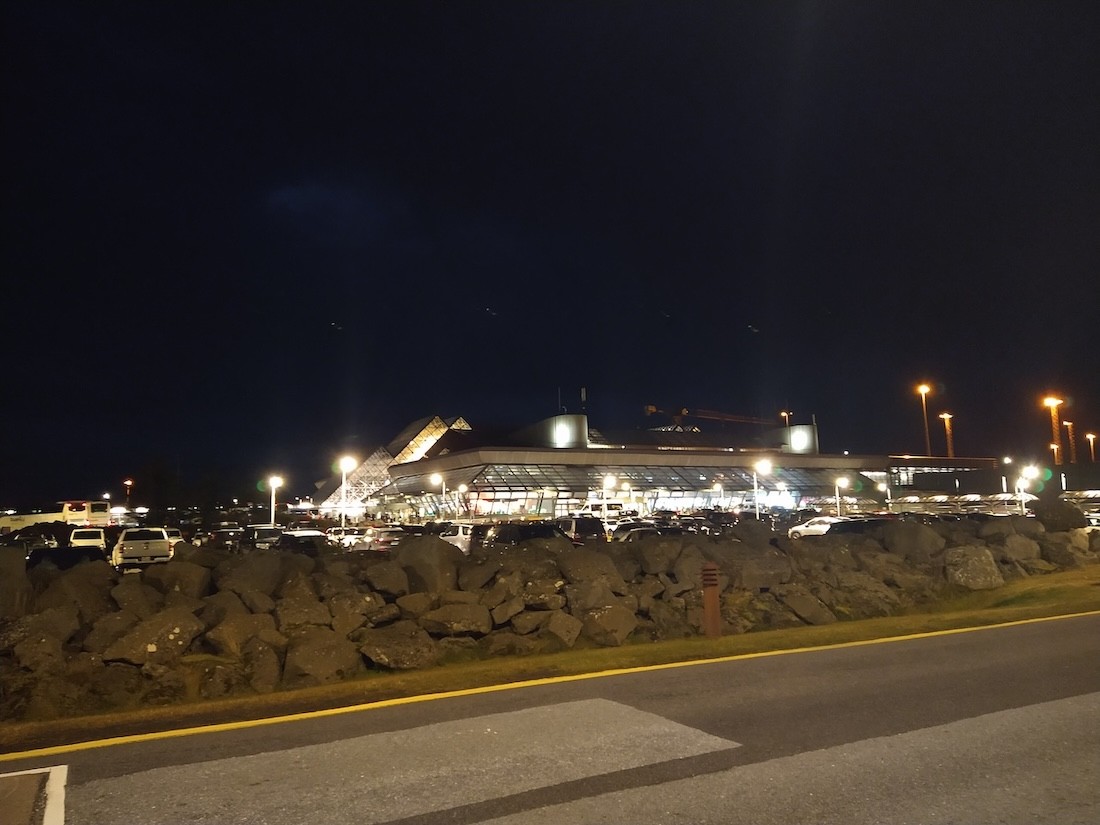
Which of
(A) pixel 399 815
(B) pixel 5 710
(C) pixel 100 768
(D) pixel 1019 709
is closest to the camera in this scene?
(A) pixel 399 815

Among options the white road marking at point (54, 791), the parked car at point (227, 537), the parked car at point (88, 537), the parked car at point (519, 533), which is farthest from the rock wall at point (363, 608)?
the parked car at point (88, 537)

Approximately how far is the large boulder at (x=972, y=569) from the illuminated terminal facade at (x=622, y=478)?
34186 mm

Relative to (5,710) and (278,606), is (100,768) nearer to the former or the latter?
(5,710)

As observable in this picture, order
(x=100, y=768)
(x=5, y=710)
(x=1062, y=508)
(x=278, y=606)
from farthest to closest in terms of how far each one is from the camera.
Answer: (x=1062, y=508), (x=278, y=606), (x=5, y=710), (x=100, y=768)

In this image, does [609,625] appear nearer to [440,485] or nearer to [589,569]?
[589,569]

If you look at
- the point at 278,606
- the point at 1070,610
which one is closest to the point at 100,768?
the point at 278,606

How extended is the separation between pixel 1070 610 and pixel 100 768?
1627 centimetres

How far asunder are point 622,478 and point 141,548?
50.5 m

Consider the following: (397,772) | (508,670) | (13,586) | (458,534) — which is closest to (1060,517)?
(458,534)

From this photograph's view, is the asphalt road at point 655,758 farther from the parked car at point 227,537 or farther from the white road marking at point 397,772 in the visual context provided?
the parked car at point 227,537

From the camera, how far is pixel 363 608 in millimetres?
12969

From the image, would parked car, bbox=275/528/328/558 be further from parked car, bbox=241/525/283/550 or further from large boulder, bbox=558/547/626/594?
large boulder, bbox=558/547/626/594

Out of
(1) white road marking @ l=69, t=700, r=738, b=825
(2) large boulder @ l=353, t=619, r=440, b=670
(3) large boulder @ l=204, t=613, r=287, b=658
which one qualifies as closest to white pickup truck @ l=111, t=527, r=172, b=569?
(3) large boulder @ l=204, t=613, r=287, b=658

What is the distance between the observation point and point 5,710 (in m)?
9.85
